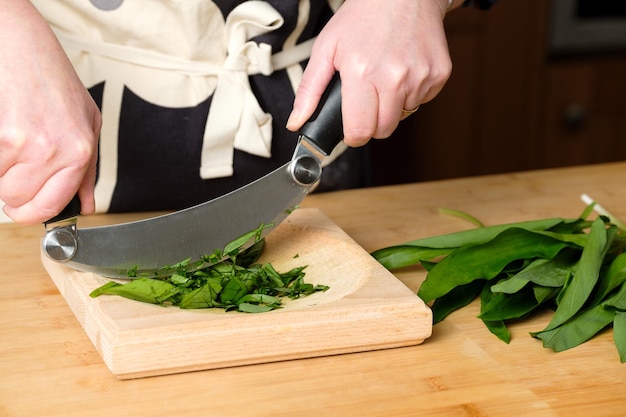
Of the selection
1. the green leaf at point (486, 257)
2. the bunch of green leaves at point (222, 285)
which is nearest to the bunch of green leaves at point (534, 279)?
the green leaf at point (486, 257)

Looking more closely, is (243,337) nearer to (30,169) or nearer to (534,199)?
(30,169)

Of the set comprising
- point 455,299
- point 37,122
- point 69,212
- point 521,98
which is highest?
point 37,122

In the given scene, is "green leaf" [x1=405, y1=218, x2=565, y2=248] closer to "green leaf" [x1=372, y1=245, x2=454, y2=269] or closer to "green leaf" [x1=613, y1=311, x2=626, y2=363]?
"green leaf" [x1=372, y1=245, x2=454, y2=269]

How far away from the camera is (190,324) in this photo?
0.83 m

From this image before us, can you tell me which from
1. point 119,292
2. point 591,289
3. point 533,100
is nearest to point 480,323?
point 591,289

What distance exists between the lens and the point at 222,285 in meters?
0.94

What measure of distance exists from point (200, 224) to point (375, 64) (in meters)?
0.27

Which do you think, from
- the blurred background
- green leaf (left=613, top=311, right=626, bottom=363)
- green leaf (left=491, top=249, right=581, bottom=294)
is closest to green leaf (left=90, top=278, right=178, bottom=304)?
green leaf (left=491, top=249, right=581, bottom=294)

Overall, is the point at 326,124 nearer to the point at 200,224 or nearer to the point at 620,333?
the point at 200,224

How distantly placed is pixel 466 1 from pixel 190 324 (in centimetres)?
79

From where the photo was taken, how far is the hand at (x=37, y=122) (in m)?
0.88

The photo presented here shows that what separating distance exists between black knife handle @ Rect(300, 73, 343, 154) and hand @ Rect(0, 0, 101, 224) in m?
0.25

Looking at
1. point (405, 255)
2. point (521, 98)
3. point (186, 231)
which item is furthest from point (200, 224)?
point (521, 98)

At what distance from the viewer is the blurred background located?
8.78 ft
